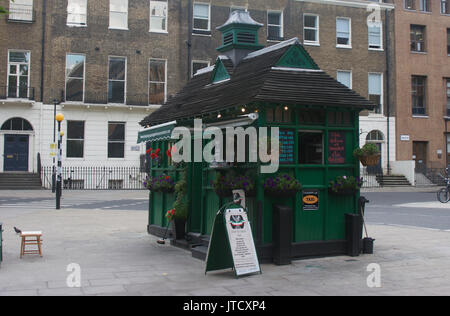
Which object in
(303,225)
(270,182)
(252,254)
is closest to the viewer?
(252,254)

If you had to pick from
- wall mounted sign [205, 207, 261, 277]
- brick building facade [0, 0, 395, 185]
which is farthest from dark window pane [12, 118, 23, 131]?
wall mounted sign [205, 207, 261, 277]

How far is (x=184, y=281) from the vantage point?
7535 millimetres

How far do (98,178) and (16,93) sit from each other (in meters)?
7.27

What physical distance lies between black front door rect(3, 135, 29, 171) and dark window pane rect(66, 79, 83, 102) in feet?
12.2

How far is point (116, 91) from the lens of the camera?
33.1 meters

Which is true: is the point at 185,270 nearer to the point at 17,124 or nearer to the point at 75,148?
the point at 75,148

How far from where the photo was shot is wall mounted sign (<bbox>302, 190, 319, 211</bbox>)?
9391mm

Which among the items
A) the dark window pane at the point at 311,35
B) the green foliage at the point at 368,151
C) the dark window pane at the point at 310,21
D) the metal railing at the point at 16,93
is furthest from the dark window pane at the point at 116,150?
the green foliage at the point at 368,151

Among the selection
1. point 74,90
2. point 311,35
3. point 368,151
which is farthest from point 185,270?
point 311,35

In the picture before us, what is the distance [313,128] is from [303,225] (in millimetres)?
1834

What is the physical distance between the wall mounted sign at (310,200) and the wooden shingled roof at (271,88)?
1.67 m

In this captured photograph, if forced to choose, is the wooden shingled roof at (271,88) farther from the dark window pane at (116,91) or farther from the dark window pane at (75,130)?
the dark window pane at (116,91)
